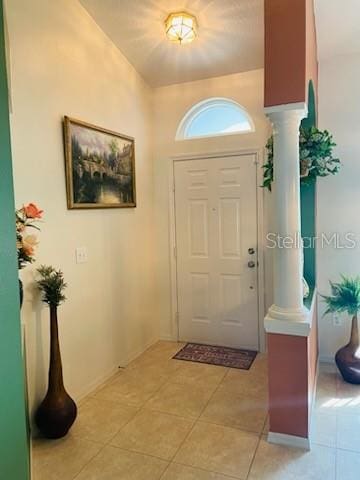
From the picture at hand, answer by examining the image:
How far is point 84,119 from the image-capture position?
295 cm

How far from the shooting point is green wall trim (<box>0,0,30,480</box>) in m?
0.87

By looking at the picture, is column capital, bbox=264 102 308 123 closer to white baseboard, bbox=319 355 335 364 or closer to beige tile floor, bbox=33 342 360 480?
beige tile floor, bbox=33 342 360 480

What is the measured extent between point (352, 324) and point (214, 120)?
7.82 feet

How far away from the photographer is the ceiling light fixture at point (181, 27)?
2.81 m

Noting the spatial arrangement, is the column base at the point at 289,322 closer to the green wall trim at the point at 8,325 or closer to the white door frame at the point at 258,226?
the white door frame at the point at 258,226

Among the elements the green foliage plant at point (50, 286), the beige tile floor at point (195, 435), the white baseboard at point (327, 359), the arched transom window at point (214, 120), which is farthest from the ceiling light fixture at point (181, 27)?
the white baseboard at point (327, 359)

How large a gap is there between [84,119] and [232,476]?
8.83 feet

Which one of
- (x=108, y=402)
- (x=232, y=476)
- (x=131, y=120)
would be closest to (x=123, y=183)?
(x=131, y=120)

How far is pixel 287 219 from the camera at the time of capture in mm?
2213

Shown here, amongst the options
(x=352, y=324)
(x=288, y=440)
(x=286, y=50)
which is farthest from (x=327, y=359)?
(x=286, y=50)

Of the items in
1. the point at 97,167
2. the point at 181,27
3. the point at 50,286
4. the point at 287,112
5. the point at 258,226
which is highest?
the point at 181,27

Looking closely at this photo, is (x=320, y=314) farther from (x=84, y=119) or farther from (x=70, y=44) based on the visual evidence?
(x=70, y=44)

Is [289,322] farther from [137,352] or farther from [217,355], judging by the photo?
[137,352]

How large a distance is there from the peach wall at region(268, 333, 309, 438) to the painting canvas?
5.90 ft
